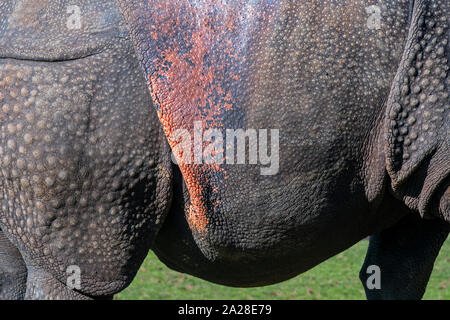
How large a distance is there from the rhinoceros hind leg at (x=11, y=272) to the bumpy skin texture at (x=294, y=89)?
31.9 inches

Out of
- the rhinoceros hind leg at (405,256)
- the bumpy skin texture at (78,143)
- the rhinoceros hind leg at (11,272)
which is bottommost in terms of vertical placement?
the rhinoceros hind leg at (405,256)

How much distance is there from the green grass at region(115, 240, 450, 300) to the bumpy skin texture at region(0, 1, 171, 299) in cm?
352

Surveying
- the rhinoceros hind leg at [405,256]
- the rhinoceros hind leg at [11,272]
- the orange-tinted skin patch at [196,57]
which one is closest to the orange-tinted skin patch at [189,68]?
the orange-tinted skin patch at [196,57]

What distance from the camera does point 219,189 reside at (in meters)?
2.75

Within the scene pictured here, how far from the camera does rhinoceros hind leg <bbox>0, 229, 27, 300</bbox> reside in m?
3.14

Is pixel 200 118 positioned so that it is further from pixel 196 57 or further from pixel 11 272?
pixel 11 272

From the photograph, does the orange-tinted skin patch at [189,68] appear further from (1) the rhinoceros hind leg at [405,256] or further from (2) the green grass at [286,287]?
(2) the green grass at [286,287]

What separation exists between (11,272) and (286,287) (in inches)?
147

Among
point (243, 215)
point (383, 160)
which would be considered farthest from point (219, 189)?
point (383, 160)

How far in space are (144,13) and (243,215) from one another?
0.75 m

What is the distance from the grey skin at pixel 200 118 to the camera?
2.64 metres
